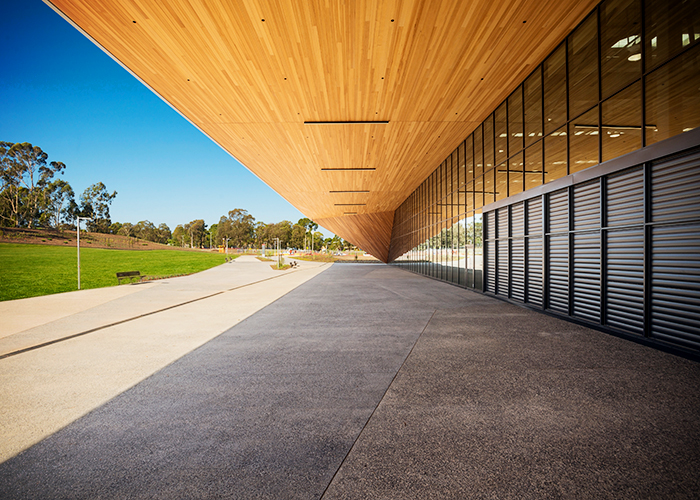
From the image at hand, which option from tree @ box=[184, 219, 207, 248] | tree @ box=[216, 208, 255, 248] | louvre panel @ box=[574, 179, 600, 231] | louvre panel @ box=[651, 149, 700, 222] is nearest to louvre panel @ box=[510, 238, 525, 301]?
louvre panel @ box=[574, 179, 600, 231]

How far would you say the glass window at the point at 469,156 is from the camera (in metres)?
13.7

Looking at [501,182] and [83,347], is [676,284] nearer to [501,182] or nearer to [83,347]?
[501,182]

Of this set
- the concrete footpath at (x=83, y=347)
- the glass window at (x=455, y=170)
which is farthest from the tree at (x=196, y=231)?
the glass window at (x=455, y=170)

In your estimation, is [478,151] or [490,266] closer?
[490,266]

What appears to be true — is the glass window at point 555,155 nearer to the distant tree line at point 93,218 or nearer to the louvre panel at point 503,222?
the louvre panel at point 503,222

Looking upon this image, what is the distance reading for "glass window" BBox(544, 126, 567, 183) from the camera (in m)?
8.83

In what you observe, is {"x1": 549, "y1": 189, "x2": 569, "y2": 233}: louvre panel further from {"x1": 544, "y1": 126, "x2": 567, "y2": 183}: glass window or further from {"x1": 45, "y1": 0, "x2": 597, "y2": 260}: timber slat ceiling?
{"x1": 45, "y1": 0, "x2": 597, "y2": 260}: timber slat ceiling

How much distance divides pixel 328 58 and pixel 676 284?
318 inches

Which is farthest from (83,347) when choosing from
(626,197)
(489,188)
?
(489,188)

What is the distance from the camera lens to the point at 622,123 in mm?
8102

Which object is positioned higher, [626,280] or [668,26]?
[668,26]

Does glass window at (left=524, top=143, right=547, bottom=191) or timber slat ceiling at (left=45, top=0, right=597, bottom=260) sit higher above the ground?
timber slat ceiling at (left=45, top=0, right=597, bottom=260)

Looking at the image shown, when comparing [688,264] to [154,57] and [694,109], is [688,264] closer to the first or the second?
[694,109]

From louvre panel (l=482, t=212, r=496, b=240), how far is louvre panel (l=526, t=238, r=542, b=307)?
2.48 m
